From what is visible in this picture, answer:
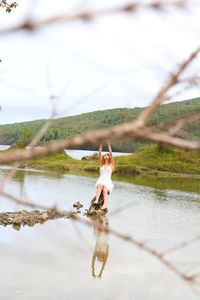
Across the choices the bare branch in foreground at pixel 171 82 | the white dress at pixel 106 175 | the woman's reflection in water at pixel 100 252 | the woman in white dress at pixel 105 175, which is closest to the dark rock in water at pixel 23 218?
the woman's reflection in water at pixel 100 252

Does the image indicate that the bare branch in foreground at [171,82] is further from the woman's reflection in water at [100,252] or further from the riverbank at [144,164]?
the riverbank at [144,164]

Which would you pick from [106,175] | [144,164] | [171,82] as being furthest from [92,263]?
[144,164]

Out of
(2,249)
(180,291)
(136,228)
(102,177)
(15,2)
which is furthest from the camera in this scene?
(102,177)

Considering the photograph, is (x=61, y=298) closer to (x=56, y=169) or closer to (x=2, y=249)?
(x=2, y=249)

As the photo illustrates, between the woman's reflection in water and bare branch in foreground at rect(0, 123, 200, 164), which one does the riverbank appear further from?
bare branch in foreground at rect(0, 123, 200, 164)

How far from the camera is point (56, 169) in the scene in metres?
55.7

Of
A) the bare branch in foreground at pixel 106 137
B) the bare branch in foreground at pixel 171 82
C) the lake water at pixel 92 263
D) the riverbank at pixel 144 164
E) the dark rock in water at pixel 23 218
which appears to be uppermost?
the riverbank at pixel 144 164

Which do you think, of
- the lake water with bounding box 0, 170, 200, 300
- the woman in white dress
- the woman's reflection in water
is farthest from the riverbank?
the woman's reflection in water

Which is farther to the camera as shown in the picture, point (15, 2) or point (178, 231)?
point (178, 231)

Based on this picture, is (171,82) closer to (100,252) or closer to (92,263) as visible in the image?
(92,263)

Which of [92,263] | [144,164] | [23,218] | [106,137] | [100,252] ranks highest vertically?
[144,164]

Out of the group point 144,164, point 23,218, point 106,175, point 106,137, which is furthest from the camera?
point 144,164

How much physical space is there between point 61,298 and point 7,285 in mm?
1077

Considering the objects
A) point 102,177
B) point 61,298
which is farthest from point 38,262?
point 102,177
